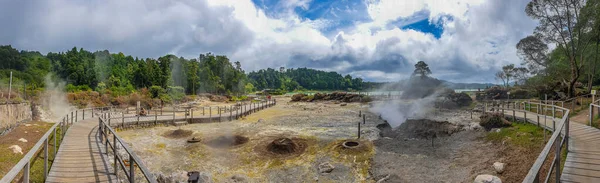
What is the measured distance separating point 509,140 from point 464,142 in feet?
9.93

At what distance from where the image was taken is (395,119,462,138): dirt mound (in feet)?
69.6

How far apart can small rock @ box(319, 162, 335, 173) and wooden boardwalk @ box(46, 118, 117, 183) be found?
964cm

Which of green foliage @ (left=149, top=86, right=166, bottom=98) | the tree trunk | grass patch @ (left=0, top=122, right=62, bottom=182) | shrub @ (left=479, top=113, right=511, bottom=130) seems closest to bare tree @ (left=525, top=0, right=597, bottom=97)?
the tree trunk

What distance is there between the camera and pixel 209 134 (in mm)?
22719

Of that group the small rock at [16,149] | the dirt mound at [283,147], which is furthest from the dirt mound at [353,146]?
the small rock at [16,149]

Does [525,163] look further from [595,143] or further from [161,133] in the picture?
[161,133]

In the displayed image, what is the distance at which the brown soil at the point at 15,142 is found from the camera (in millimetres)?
9711

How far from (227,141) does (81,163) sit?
11600 mm

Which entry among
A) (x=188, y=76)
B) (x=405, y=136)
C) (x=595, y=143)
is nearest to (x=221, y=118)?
(x=405, y=136)

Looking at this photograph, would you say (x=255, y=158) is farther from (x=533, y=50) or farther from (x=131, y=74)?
(x=131, y=74)

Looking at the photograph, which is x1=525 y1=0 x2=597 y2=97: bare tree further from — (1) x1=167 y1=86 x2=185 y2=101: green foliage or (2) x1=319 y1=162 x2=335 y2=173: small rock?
(1) x1=167 y1=86 x2=185 y2=101: green foliage

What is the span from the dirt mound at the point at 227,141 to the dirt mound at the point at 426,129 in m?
12.6

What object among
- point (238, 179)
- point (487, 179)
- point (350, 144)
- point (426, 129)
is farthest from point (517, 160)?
point (238, 179)

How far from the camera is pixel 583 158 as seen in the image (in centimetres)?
780
